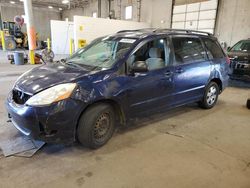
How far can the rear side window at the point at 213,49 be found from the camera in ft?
12.8

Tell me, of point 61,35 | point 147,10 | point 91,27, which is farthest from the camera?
point 61,35

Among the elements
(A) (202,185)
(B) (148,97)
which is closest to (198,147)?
(A) (202,185)

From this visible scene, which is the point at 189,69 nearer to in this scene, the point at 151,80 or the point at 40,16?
the point at 151,80

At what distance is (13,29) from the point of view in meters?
17.8

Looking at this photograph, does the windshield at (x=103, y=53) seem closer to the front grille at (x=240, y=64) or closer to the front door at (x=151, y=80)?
the front door at (x=151, y=80)

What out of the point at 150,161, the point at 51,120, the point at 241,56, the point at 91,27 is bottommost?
the point at 150,161

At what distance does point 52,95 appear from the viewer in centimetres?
221

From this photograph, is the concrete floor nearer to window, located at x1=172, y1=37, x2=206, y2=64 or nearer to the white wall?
window, located at x1=172, y1=37, x2=206, y2=64

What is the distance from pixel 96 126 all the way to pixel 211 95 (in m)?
2.67

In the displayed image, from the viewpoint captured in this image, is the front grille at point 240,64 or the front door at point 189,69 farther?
the front grille at point 240,64

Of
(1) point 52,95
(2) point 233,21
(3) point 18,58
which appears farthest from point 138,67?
(2) point 233,21

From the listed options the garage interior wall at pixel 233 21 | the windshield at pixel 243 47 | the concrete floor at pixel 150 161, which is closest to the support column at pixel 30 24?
the concrete floor at pixel 150 161

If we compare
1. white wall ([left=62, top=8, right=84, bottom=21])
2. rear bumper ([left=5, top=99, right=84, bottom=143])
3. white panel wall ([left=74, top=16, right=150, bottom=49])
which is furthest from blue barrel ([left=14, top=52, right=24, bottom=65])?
white wall ([left=62, top=8, right=84, bottom=21])

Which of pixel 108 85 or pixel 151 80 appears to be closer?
pixel 108 85
